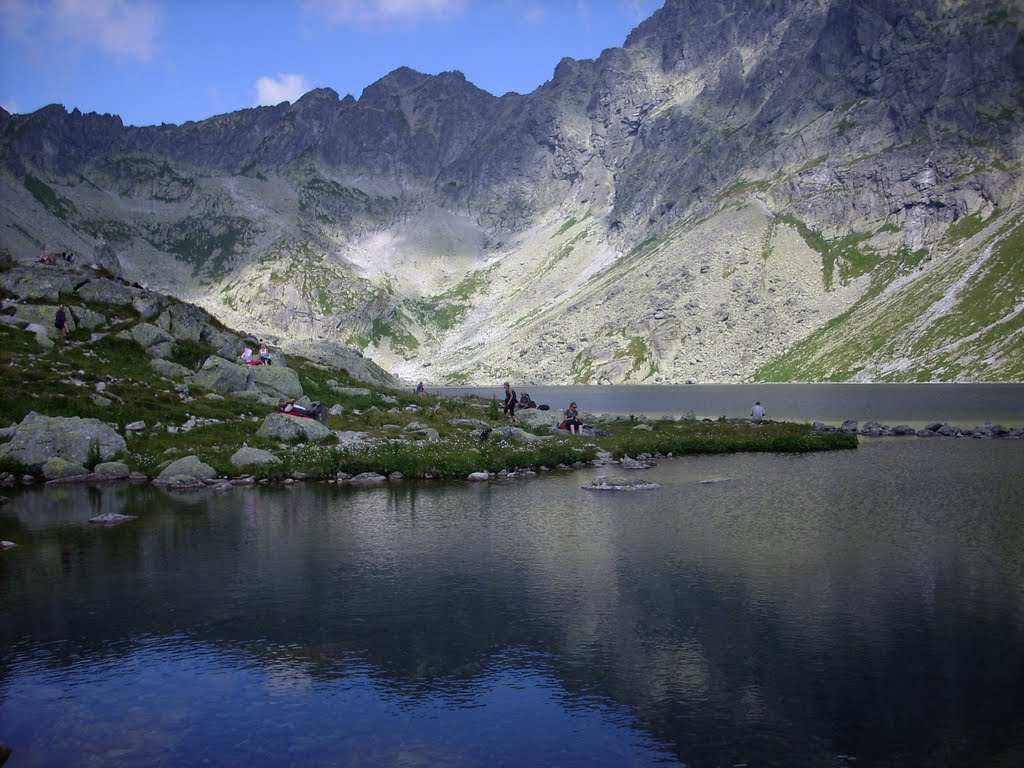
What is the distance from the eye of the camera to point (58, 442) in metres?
41.7

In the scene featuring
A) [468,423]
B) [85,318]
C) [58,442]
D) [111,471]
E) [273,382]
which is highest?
[85,318]

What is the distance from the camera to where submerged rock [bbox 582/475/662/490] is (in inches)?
1575

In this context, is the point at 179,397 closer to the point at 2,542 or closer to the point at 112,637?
the point at 2,542

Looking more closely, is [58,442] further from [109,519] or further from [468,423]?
[468,423]

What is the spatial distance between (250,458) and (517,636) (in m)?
27.3

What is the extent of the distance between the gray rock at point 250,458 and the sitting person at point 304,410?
5.18m

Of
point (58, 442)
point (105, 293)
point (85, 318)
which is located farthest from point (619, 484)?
point (105, 293)

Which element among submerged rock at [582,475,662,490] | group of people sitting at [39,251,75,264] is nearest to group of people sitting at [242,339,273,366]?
group of people sitting at [39,251,75,264]

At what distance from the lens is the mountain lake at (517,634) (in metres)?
14.3

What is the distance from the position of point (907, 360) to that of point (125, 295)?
7426 inches

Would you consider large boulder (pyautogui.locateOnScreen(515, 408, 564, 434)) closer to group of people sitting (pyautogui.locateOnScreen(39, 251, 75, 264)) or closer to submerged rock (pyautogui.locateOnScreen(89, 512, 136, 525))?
submerged rock (pyautogui.locateOnScreen(89, 512, 136, 525))

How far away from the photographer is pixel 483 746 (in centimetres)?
1412

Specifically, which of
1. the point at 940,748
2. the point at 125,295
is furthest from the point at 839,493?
the point at 125,295

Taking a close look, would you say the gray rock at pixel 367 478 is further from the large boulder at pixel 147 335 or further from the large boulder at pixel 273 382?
the large boulder at pixel 147 335
